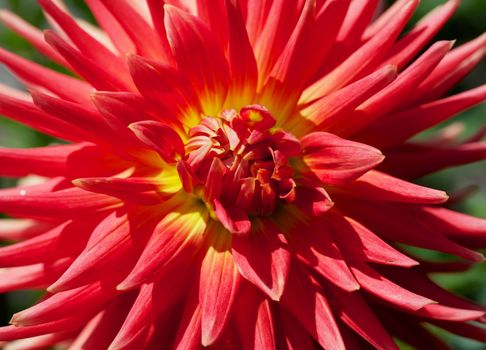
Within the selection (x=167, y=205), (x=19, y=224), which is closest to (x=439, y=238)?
(x=167, y=205)

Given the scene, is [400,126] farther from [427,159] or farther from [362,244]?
[362,244]

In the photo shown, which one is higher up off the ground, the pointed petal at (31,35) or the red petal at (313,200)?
the pointed petal at (31,35)

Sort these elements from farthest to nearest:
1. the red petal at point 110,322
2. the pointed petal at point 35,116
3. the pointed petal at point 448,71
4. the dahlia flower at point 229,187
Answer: the pointed petal at point 448,71
the red petal at point 110,322
the pointed petal at point 35,116
the dahlia flower at point 229,187

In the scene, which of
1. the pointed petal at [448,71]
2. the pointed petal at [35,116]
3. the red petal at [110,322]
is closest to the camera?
the pointed petal at [35,116]

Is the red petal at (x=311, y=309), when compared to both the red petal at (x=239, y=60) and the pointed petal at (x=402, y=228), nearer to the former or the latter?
the pointed petal at (x=402, y=228)

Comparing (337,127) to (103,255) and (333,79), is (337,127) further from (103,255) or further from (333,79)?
(103,255)

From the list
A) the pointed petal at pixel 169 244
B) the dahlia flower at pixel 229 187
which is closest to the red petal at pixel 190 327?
the dahlia flower at pixel 229 187

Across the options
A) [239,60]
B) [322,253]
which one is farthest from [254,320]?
[239,60]
